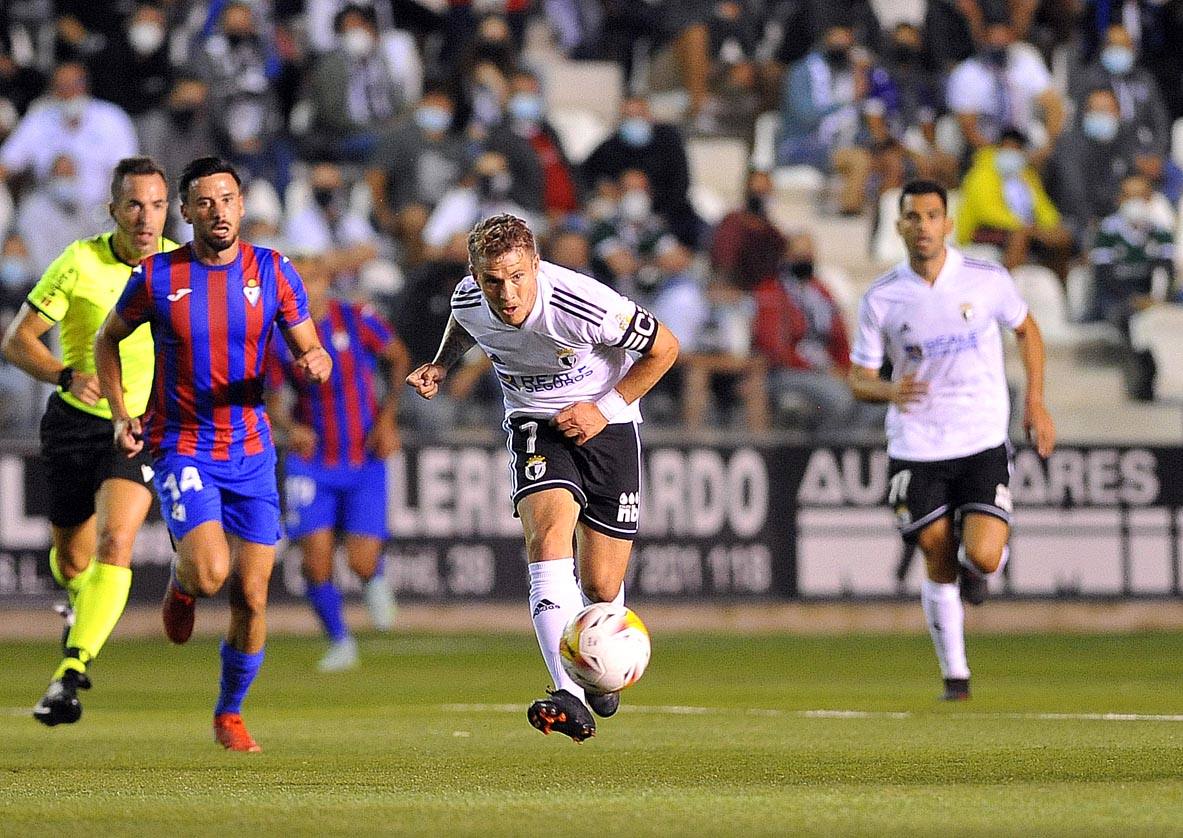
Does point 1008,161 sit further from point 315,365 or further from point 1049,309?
point 315,365

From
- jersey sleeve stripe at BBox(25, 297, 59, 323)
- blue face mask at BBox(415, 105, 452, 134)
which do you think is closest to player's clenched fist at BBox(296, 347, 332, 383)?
jersey sleeve stripe at BBox(25, 297, 59, 323)

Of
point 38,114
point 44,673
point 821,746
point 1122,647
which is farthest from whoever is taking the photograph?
point 38,114

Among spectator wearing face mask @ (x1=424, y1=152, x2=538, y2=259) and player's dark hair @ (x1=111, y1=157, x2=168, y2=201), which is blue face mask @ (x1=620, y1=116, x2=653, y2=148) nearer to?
spectator wearing face mask @ (x1=424, y1=152, x2=538, y2=259)

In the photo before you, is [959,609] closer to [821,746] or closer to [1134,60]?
[821,746]

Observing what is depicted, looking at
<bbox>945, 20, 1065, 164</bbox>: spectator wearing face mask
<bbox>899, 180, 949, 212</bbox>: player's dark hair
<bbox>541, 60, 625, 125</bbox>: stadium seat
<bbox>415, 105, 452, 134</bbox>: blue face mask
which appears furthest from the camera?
<bbox>541, 60, 625, 125</bbox>: stadium seat

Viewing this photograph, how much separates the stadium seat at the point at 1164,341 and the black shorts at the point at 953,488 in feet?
29.2

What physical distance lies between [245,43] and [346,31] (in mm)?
941

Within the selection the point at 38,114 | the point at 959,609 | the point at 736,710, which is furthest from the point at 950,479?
the point at 38,114

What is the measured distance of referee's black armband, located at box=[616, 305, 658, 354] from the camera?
→ 8086 mm

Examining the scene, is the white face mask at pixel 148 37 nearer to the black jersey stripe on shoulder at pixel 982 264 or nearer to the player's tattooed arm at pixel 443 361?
the black jersey stripe on shoulder at pixel 982 264

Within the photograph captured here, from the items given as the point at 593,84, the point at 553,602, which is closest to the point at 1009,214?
the point at 593,84

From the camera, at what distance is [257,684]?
13055mm

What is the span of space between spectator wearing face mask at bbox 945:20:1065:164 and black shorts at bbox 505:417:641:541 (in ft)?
47.5

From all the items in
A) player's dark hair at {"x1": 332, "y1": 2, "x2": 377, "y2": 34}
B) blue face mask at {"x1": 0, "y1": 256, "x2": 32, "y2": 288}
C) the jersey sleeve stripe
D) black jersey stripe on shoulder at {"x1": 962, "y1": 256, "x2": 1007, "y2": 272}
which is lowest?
the jersey sleeve stripe
